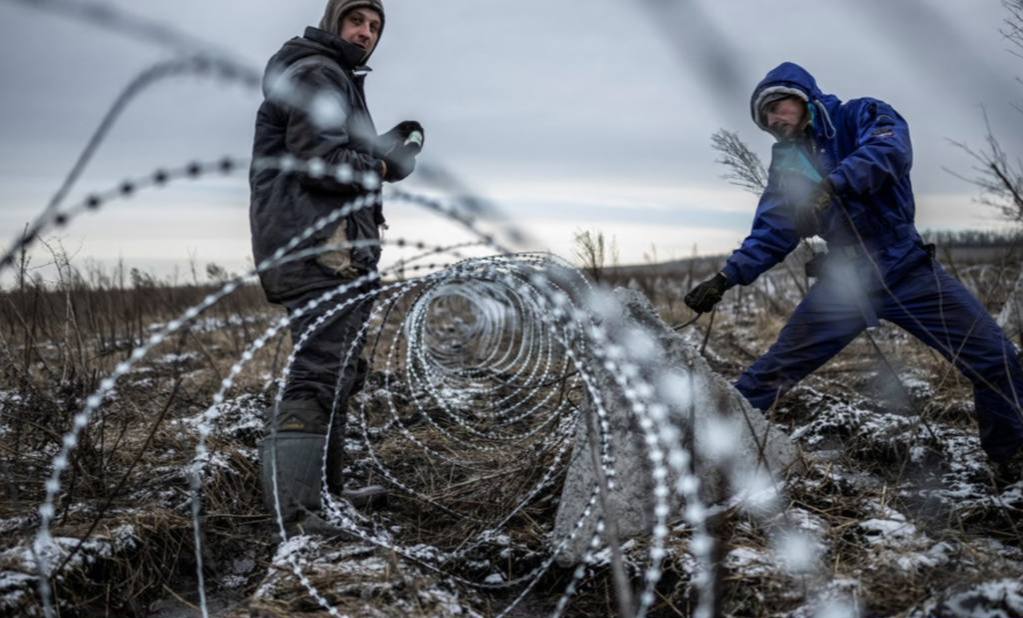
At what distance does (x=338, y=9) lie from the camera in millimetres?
3490

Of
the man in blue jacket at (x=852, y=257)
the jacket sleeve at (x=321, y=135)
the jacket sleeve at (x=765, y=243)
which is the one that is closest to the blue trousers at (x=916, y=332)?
the man in blue jacket at (x=852, y=257)

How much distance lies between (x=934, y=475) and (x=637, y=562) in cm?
171

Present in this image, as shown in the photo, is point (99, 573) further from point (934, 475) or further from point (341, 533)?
point (934, 475)

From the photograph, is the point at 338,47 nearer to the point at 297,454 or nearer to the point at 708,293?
the point at 297,454

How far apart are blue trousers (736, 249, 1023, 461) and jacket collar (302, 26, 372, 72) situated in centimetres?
223

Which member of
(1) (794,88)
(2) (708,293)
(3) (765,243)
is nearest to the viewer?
(1) (794,88)

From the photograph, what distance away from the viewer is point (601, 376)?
312 centimetres

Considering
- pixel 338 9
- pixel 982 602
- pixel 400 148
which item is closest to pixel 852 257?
pixel 982 602

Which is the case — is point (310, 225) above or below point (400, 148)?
below

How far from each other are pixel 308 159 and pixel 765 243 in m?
2.16

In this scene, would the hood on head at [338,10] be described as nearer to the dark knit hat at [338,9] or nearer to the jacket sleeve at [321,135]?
the dark knit hat at [338,9]

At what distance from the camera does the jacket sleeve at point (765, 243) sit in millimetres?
3906

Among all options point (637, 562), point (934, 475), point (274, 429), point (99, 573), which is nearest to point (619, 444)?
point (637, 562)

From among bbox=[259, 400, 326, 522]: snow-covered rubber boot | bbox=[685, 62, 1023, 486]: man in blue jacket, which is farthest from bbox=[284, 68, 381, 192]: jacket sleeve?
bbox=[685, 62, 1023, 486]: man in blue jacket
